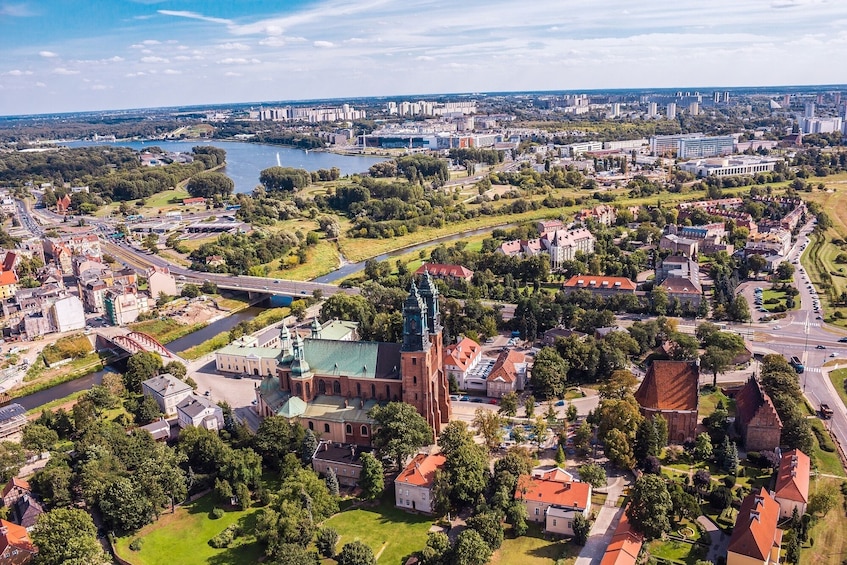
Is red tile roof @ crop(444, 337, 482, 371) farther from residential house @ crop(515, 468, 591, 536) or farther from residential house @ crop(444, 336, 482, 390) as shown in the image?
residential house @ crop(515, 468, 591, 536)

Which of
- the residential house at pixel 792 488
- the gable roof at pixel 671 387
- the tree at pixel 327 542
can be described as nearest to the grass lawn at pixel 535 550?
the tree at pixel 327 542

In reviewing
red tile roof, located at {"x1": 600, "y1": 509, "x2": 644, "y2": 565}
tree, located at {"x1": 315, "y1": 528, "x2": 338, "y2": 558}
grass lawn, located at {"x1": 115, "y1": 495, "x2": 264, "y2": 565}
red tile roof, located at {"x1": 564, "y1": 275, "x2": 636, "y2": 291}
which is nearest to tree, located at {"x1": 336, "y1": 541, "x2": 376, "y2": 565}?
tree, located at {"x1": 315, "y1": 528, "x2": 338, "y2": 558}

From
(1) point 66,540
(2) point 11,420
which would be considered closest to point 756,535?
(1) point 66,540

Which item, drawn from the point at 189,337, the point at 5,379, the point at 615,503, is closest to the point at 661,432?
the point at 615,503

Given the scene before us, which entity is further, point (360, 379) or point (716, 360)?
point (716, 360)

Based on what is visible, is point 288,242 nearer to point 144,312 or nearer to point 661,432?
point 144,312

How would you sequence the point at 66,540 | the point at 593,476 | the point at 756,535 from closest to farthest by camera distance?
the point at 756,535 → the point at 66,540 → the point at 593,476

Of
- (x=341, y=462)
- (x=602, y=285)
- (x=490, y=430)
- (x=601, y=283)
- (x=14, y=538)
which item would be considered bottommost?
(x=14, y=538)

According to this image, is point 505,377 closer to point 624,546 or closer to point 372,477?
point 372,477
